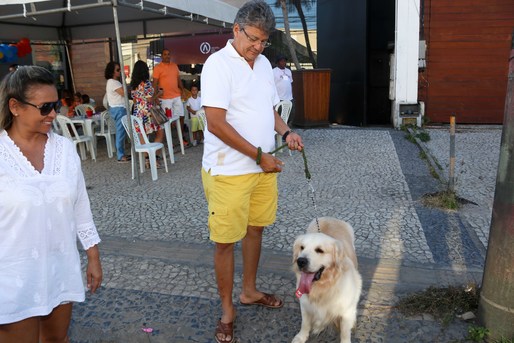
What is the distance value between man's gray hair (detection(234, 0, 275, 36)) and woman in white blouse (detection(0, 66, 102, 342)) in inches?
44.5

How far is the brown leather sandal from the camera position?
2.92 meters

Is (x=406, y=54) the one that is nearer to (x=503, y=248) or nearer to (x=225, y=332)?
(x=503, y=248)

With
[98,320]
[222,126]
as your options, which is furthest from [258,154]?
[98,320]

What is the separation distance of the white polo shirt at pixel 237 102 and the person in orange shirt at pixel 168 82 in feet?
20.4

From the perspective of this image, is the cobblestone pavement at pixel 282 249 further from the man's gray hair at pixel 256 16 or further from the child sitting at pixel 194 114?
the child sitting at pixel 194 114

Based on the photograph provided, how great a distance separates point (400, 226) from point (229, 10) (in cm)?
748

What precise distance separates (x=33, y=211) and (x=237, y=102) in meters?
1.32

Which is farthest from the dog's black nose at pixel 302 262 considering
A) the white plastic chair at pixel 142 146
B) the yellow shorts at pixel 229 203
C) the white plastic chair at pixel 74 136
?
the white plastic chair at pixel 74 136

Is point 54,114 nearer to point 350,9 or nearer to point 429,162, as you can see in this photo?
point 429,162

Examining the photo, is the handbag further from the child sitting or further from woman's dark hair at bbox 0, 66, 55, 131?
woman's dark hair at bbox 0, 66, 55, 131

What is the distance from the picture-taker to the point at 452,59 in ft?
37.7

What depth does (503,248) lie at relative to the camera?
2.67 meters

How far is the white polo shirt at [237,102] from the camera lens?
263cm

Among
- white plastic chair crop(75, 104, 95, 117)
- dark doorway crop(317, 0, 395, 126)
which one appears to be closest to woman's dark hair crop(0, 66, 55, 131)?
white plastic chair crop(75, 104, 95, 117)
